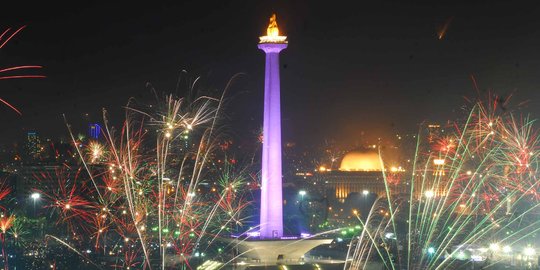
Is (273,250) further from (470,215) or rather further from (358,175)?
(358,175)

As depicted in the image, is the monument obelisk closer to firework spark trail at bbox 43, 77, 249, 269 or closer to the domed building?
firework spark trail at bbox 43, 77, 249, 269

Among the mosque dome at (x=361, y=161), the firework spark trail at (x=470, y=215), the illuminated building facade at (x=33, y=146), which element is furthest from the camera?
the mosque dome at (x=361, y=161)

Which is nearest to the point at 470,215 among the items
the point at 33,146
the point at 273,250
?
the point at 273,250

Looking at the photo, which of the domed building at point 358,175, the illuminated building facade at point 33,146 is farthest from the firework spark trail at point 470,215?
the domed building at point 358,175

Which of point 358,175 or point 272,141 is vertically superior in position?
point 358,175

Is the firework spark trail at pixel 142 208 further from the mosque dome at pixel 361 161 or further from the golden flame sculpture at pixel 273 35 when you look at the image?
the mosque dome at pixel 361 161

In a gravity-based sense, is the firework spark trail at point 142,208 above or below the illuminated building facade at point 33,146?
below
